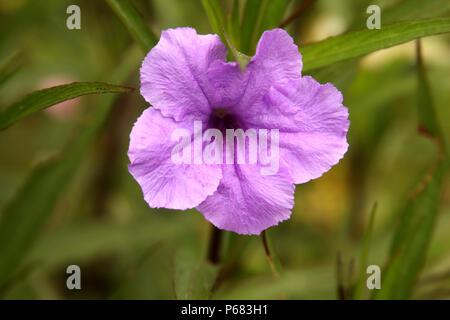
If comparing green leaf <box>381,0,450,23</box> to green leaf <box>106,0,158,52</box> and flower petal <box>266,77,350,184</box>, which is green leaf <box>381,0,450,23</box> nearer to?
flower petal <box>266,77,350,184</box>

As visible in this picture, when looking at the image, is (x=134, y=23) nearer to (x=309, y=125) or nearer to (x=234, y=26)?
(x=234, y=26)

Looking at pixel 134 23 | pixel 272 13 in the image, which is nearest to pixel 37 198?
pixel 134 23

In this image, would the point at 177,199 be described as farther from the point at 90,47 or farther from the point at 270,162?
the point at 90,47

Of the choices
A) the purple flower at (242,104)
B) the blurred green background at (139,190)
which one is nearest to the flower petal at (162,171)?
the purple flower at (242,104)

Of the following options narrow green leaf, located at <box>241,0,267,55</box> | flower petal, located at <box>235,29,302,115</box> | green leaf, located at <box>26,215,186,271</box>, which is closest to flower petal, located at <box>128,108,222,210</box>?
flower petal, located at <box>235,29,302,115</box>

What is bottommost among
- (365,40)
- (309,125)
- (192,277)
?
(192,277)

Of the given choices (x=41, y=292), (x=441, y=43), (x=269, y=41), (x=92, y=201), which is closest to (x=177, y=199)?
(x=269, y=41)
